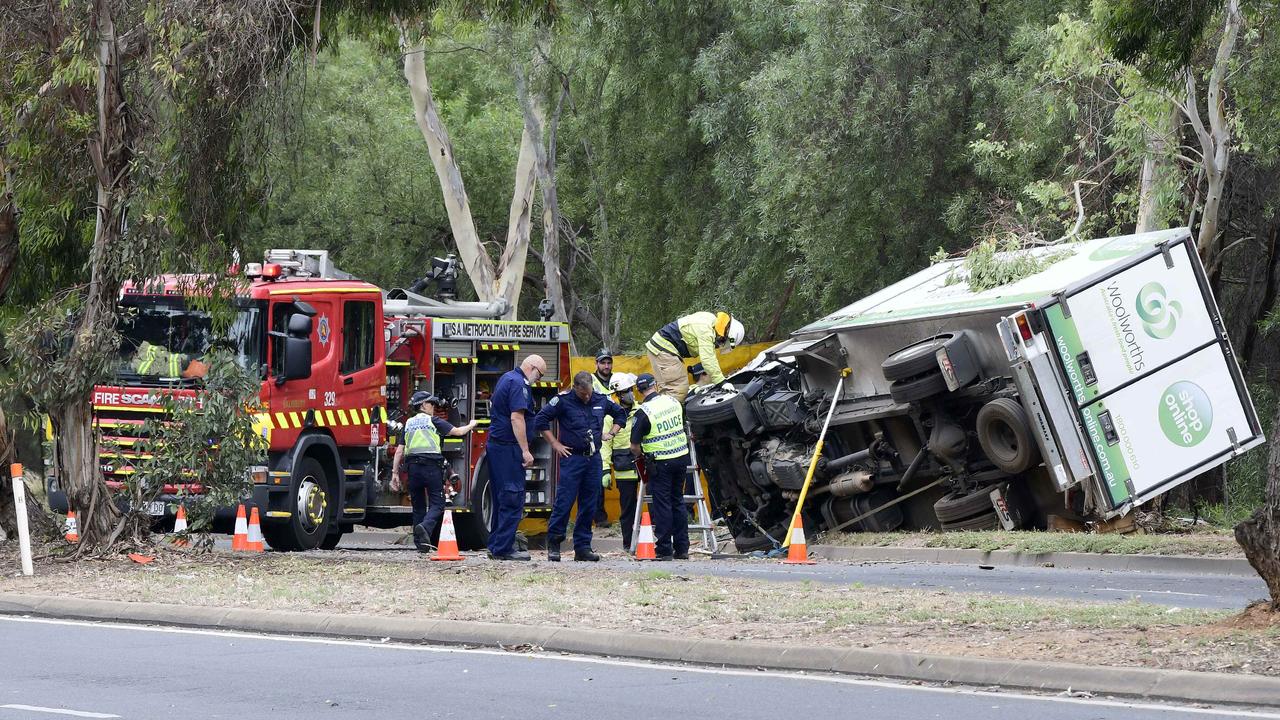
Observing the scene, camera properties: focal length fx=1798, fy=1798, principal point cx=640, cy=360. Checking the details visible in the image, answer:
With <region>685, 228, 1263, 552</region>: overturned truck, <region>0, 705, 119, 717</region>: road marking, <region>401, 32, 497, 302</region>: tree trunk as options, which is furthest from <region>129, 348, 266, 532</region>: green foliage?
<region>401, 32, 497, 302</region>: tree trunk

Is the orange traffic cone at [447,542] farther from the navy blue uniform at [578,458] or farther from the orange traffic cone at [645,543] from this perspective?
the orange traffic cone at [645,543]

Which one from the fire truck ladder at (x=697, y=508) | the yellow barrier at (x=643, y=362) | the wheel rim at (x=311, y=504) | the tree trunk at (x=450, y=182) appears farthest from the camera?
the tree trunk at (x=450, y=182)

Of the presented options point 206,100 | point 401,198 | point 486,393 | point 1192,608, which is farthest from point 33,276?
point 401,198

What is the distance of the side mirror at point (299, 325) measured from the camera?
661 inches

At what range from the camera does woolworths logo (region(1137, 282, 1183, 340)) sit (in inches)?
632

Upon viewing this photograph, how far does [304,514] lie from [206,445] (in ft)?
7.84

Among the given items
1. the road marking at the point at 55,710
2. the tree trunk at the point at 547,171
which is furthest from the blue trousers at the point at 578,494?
the tree trunk at the point at 547,171

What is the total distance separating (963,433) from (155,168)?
24.3ft

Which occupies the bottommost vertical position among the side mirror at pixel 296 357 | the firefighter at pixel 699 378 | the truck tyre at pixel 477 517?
the truck tyre at pixel 477 517

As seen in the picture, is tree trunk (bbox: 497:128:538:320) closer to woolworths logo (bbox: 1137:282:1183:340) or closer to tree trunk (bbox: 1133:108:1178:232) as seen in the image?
tree trunk (bbox: 1133:108:1178:232)

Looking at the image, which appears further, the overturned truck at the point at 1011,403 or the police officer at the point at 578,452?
the police officer at the point at 578,452

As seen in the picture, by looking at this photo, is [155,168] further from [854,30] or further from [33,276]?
[854,30]

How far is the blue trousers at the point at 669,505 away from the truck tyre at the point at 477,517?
329cm

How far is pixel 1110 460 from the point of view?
15.7 meters
